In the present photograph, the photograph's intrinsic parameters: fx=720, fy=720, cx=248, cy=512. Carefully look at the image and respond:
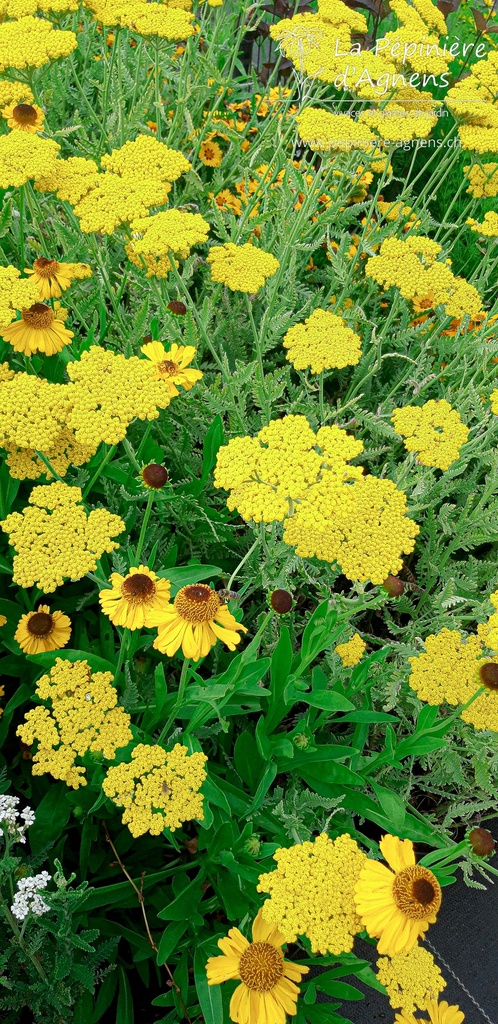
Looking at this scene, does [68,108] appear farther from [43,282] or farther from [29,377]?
[29,377]

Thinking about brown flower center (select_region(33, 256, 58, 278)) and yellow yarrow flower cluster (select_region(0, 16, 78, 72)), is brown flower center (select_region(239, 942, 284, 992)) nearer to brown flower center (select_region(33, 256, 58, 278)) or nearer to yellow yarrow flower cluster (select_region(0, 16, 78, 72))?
brown flower center (select_region(33, 256, 58, 278))

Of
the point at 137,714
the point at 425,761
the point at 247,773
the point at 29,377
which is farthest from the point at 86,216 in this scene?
the point at 425,761

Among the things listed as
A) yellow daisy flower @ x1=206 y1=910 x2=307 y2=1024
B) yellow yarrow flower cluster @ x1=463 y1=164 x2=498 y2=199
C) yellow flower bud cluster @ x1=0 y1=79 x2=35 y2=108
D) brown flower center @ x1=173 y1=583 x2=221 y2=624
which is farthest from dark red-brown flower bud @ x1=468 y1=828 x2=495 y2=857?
yellow yarrow flower cluster @ x1=463 y1=164 x2=498 y2=199

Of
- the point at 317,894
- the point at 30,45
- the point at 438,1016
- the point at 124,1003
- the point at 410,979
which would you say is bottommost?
the point at 124,1003

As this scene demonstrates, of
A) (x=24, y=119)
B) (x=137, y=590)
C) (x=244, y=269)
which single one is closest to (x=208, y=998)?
A: (x=137, y=590)

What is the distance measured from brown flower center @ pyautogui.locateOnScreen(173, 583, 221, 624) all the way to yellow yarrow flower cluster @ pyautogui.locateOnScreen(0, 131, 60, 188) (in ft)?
3.69

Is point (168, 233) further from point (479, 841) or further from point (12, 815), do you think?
point (479, 841)

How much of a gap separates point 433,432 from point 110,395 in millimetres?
824

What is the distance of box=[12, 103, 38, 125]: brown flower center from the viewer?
199 cm

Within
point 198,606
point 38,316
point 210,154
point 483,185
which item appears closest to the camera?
point 198,606

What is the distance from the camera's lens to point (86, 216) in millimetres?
1805

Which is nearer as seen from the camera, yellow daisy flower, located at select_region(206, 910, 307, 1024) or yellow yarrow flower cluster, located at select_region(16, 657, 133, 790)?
yellow daisy flower, located at select_region(206, 910, 307, 1024)

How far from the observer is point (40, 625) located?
151 cm

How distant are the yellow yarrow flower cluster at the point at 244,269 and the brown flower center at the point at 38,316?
1.82 feet
